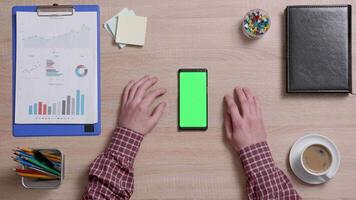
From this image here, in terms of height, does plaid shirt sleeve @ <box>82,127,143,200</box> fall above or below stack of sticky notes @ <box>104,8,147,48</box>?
below

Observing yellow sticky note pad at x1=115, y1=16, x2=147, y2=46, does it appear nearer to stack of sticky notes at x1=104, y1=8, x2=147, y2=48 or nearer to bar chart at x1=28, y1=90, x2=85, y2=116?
stack of sticky notes at x1=104, y1=8, x2=147, y2=48

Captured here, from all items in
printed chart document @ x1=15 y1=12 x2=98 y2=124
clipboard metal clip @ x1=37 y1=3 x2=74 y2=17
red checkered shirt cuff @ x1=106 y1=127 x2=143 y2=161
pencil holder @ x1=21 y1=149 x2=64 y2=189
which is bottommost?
pencil holder @ x1=21 y1=149 x2=64 y2=189

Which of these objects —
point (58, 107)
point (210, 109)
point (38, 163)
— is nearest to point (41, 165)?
point (38, 163)

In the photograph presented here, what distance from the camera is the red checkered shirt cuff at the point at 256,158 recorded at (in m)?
0.81

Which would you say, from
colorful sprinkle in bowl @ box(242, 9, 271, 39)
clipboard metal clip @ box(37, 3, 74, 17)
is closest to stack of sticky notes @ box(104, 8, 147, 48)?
clipboard metal clip @ box(37, 3, 74, 17)

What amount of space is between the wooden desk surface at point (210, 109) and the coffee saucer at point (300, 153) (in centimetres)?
2

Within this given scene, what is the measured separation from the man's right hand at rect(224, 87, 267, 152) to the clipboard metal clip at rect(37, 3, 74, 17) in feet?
1.43

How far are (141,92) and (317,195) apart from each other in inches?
18.9

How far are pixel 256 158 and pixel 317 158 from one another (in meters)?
0.14

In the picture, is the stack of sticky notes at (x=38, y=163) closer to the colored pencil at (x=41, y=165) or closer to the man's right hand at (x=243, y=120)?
the colored pencil at (x=41, y=165)

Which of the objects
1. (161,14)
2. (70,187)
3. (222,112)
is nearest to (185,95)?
(222,112)

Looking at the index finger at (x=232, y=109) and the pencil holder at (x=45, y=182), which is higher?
the index finger at (x=232, y=109)

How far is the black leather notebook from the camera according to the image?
32.7 inches

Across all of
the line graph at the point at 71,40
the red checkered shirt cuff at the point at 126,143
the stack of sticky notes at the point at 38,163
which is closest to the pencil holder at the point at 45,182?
the stack of sticky notes at the point at 38,163
